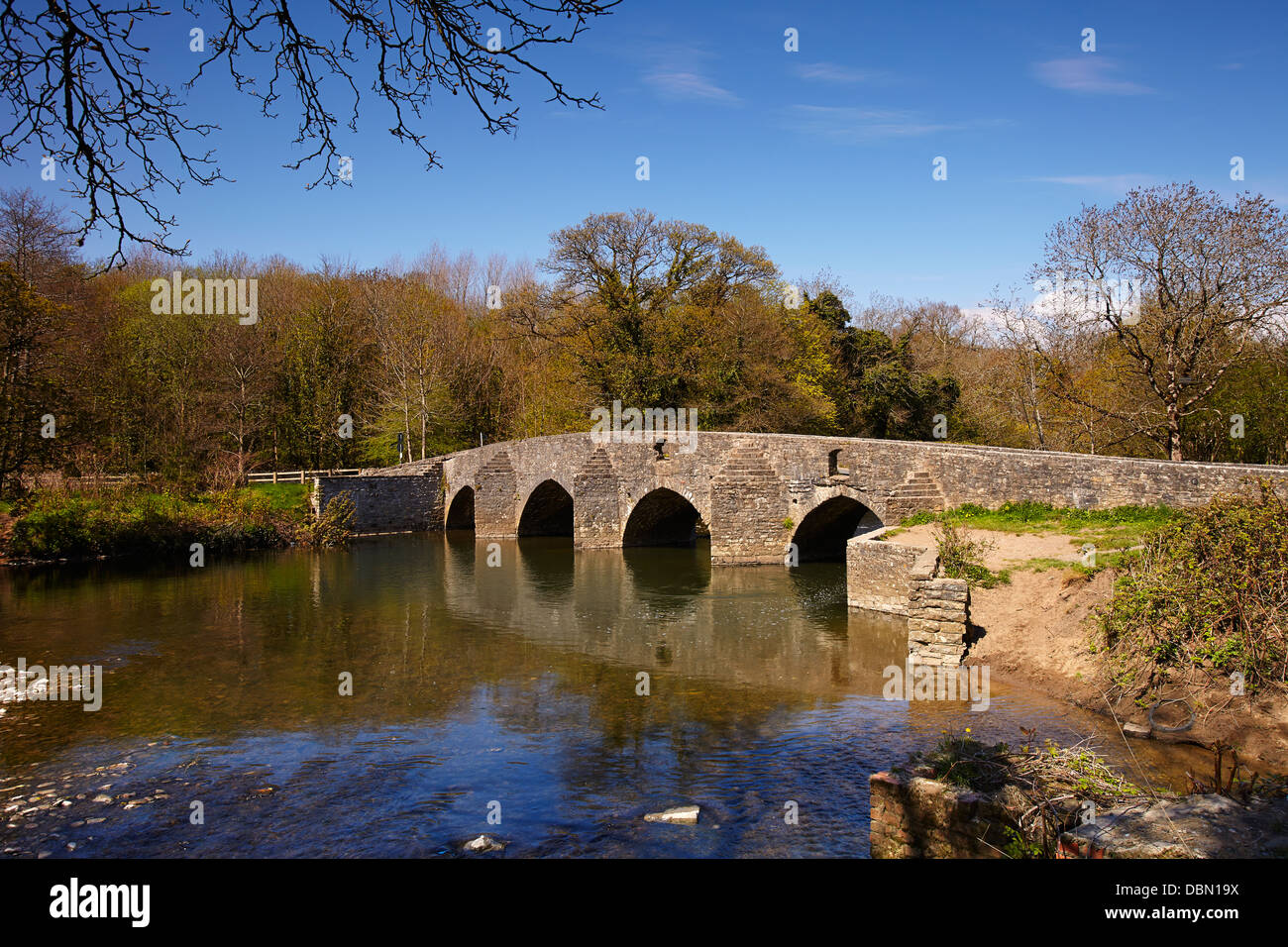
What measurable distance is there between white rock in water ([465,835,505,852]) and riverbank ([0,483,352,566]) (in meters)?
22.0

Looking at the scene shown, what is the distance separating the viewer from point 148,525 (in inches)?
1025

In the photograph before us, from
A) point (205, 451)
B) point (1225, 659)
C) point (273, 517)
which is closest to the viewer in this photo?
point (1225, 659)

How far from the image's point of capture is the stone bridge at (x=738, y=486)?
15.4 metres

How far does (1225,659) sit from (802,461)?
11.8 metres

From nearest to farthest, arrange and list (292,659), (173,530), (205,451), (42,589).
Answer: (292,659)
(42,589)
(173,530)
(205,451)

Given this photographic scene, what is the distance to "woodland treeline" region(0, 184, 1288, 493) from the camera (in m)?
20.1

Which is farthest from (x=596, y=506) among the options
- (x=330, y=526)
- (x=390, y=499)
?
(x=390, y=499)

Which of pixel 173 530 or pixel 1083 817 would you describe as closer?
pixel 1083 817

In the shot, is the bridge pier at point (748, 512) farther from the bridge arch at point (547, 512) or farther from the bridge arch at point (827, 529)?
the bridge arch at point (547, 512)

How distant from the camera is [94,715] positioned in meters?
10.8

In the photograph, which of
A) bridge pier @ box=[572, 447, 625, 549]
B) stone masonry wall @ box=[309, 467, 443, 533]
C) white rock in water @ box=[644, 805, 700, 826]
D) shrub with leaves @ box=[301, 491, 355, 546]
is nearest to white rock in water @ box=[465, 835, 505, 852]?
white rock in water @ box=[644, 805, 700, 826]

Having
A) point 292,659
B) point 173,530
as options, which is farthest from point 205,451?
point 292,659
